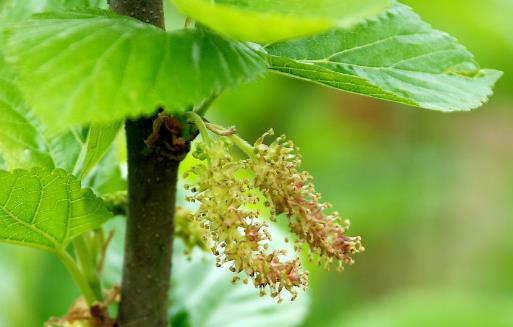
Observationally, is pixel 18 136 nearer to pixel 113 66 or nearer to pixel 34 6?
pixel 34 6

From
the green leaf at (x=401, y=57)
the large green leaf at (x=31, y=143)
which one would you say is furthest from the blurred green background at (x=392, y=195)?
the green leaf at (x=401, y=57)

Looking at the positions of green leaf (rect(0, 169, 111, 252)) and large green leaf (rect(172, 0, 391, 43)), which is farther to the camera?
green leaf (rect(0, 169, 111, 252))

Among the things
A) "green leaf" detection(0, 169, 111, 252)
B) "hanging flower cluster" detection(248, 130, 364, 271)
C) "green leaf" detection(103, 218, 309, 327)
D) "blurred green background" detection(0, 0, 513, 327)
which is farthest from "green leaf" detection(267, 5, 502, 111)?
"blurred green background" detection(0, 0, 513, 327)

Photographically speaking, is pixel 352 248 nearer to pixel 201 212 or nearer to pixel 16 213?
pixel 201 212

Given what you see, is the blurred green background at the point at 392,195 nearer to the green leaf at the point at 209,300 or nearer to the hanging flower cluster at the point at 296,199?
the green leaf at the point at 209,300

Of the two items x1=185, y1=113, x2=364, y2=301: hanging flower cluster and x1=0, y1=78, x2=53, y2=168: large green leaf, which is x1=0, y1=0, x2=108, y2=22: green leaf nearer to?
x1=0, y1=78, x2=53, y2=168: large green leaf

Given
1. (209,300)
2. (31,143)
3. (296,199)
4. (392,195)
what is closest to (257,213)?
(296,199)
